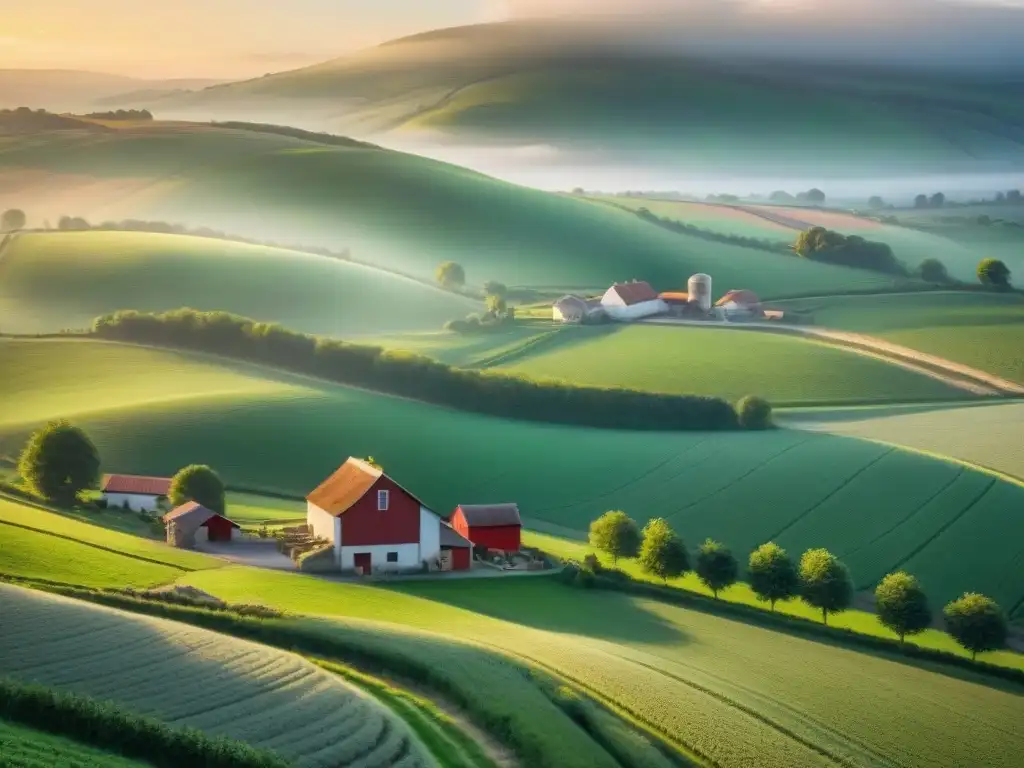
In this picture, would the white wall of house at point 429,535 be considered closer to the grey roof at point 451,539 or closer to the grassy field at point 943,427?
the grey roof at point 451,539

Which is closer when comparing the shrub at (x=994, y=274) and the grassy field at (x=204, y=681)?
the grassy field at (x=204, y=681)

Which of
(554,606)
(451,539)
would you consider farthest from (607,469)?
(554,606)

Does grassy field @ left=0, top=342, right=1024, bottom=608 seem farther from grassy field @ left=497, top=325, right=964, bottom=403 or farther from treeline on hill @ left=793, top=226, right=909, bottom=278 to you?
treeline on hill @ left=793, top=226, right=909, bottom=278

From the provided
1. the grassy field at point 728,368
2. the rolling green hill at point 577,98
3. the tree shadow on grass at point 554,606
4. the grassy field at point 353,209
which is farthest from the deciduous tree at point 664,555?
the rolling green hill at point 577,98

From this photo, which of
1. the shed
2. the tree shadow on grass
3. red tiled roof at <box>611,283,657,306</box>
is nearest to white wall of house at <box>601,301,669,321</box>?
red tiled roof at <box>611,283,657,306</box>

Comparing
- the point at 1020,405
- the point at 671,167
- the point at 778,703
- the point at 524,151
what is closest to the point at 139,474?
the point at 778,703
